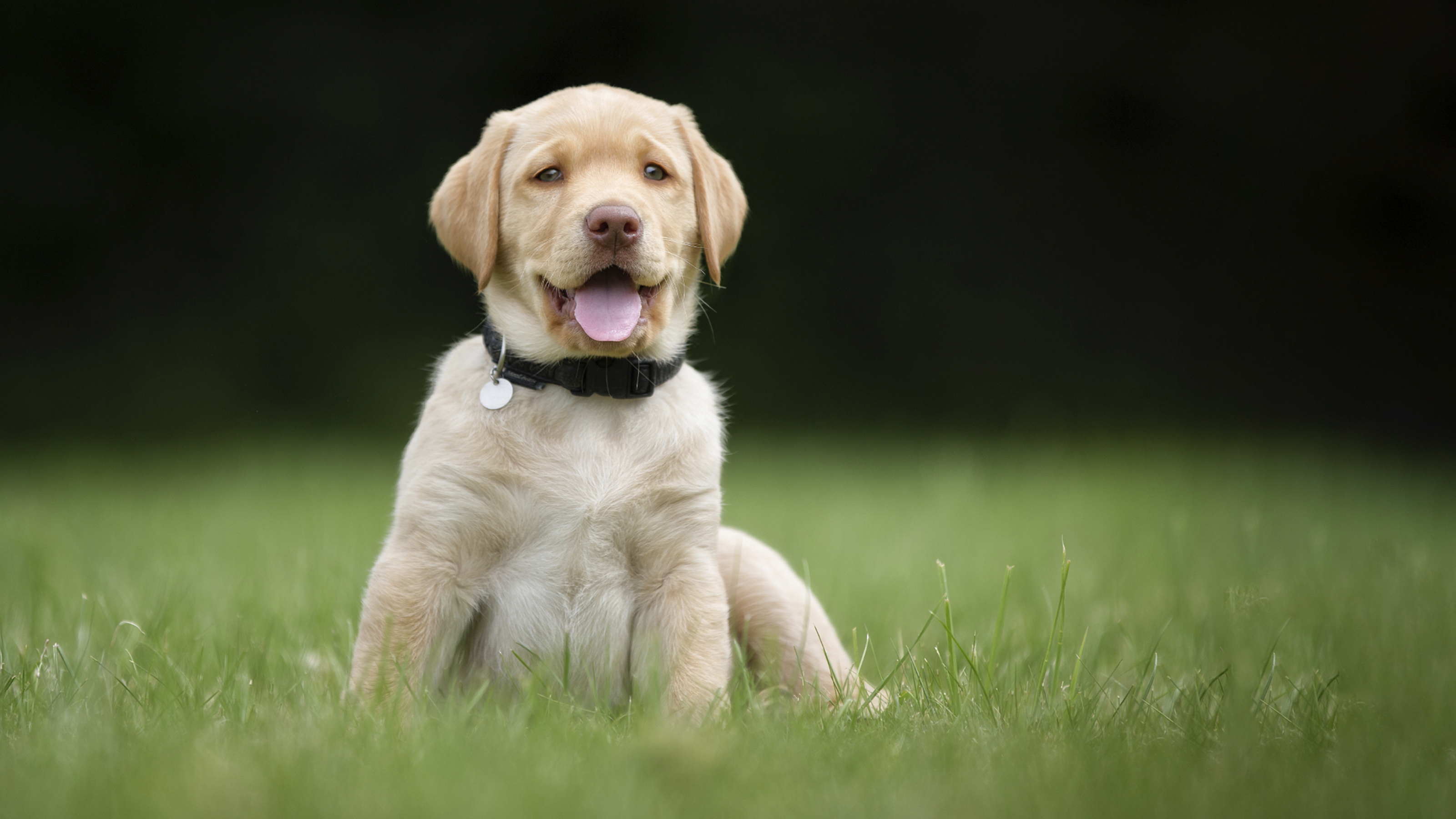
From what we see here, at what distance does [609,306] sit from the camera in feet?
8.34

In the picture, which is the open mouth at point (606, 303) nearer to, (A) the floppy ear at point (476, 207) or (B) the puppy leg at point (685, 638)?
(A) the floppy ear at point (476, 207)

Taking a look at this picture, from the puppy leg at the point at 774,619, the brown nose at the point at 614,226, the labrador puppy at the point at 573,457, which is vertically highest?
the brown nose at the point at 614,226

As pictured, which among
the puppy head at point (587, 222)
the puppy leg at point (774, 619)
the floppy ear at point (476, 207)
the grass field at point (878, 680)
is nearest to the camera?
the grass field at point (878, 680)

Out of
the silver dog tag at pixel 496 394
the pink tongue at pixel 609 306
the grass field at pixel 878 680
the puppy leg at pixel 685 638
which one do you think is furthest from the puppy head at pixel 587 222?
the grass field at pixel 878 680

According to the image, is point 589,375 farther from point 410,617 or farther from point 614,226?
point 410,617

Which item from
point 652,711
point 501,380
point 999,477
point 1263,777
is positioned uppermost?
point 501,380

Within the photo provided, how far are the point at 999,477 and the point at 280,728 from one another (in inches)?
253

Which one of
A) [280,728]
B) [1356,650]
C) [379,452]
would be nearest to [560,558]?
[280,728]

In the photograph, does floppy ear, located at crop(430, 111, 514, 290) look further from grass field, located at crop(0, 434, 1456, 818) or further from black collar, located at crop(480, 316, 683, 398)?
grass field, located at crop(0, 434, 1456, 818)

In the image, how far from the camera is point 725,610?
2.47 meters

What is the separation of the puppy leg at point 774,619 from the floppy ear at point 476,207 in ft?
2.91

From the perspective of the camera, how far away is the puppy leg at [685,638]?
234 cm

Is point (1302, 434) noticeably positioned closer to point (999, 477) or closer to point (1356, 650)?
point (999, 477)

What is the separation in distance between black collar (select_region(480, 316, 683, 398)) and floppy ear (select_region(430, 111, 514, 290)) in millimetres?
212
